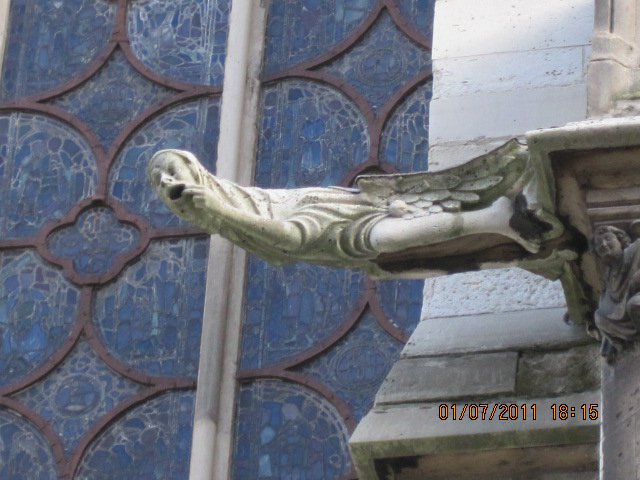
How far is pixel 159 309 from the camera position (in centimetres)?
1018

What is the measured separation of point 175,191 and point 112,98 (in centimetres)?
325

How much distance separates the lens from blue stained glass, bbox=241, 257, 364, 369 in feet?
32.6

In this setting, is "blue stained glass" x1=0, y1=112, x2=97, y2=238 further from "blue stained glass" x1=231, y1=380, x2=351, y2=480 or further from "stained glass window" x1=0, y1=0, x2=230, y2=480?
"blue stained glass" x1=231, y1=380, x2=351, y2=480

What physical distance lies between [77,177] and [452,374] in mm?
2753

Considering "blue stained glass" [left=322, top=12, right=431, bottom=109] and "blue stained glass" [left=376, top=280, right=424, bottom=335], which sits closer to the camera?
"blue stained glass" [left=376, top=280, right=424, bottom=335]

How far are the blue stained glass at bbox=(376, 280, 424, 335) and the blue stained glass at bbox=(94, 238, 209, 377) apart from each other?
66 centimetres

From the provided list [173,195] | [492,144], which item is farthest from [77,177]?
[173,195]

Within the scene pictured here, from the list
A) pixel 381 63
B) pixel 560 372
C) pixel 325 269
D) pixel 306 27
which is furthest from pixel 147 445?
pixel 560 372

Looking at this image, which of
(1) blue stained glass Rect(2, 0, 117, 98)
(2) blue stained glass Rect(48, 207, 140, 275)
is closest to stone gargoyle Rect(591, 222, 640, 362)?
(2) blue stained glass Rect(48, 207, 140, 275)

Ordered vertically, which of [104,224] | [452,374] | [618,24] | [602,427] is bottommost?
[602,427]

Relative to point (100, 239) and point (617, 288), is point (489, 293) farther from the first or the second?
point (100, 239)

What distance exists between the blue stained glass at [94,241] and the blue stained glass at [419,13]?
1.26m

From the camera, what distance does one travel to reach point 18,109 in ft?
Result: 35.5

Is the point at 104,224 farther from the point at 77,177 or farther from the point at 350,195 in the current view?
the point at 350,195
